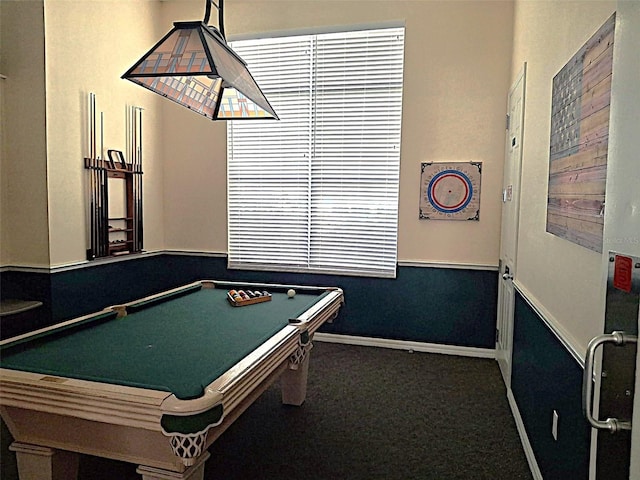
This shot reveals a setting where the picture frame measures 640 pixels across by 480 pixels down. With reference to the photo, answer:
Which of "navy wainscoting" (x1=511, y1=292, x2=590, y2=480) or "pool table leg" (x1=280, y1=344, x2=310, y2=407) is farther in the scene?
"pool table leg" (x1=280, y1=344, x2=310, y2=407)

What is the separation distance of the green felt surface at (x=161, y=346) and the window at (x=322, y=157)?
6.06 ft

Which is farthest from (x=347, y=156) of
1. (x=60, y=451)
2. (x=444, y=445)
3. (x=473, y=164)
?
(x=60, y=451)

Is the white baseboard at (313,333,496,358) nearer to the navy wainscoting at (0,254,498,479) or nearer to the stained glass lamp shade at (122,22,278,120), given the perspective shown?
the navy wainscoting at (0,254,498,479)

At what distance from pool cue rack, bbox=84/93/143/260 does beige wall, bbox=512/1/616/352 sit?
11.3 ft

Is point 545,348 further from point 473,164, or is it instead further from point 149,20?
point 149,20

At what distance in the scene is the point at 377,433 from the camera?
2992mm

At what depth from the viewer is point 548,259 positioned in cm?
246

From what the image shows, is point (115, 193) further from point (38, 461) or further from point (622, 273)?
point (622, 273)

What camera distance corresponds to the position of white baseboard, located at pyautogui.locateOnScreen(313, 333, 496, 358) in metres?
4.52

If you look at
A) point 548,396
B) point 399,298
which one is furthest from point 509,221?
point 548,396

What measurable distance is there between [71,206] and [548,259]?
3599 millimetres

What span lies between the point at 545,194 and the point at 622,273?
1.54 meters

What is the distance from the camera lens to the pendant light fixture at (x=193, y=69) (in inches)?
94.1

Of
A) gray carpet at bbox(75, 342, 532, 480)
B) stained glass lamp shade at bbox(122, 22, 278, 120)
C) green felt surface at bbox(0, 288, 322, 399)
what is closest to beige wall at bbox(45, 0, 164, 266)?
green felt surface at bbox(0, 288, 322, 399)
